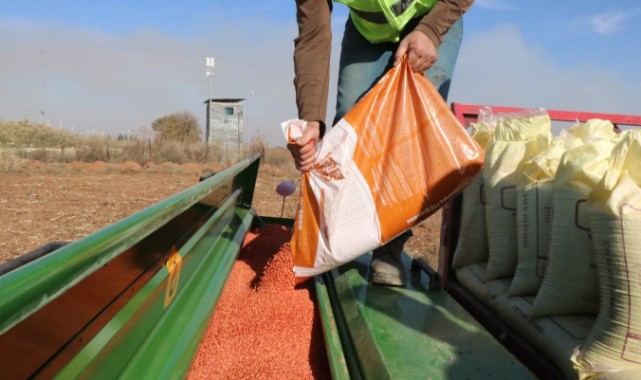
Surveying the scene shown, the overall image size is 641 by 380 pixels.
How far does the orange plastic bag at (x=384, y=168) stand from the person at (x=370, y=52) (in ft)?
0.34

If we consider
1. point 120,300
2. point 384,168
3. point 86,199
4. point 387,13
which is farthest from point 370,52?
point 86,199

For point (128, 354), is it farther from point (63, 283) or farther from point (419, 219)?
point (419, 219)

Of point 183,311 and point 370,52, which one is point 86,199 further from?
point 183,311

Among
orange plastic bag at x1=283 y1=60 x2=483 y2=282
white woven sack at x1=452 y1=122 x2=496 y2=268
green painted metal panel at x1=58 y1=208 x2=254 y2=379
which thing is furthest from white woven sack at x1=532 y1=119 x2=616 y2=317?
green painted metal panel at x1=58 y1=208 x2=254 y2=379

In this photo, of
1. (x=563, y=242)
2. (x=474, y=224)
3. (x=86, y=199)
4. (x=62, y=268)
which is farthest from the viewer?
(x=86, y=199)

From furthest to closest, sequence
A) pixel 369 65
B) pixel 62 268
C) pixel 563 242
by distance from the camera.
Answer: pixel 369 65 → pixel 563 242 → pixel 62 268

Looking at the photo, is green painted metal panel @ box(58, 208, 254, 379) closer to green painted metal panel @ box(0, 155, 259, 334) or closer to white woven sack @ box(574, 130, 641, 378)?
green painted metal panel @ box(0, 155, 259, 334)

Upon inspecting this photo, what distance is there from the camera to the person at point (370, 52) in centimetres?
208

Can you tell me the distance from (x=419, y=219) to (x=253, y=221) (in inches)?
88.3

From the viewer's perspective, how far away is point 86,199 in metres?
10.5

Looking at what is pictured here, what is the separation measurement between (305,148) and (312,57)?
1.45ft

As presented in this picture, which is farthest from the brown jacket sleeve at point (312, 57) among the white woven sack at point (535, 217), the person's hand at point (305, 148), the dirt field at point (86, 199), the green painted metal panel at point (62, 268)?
the dirt field at point (86, 199)

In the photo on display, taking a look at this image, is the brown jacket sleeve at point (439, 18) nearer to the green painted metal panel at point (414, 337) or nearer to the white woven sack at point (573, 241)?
the white woven sack at point (573, 241)

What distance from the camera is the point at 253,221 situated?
13.4 ft
